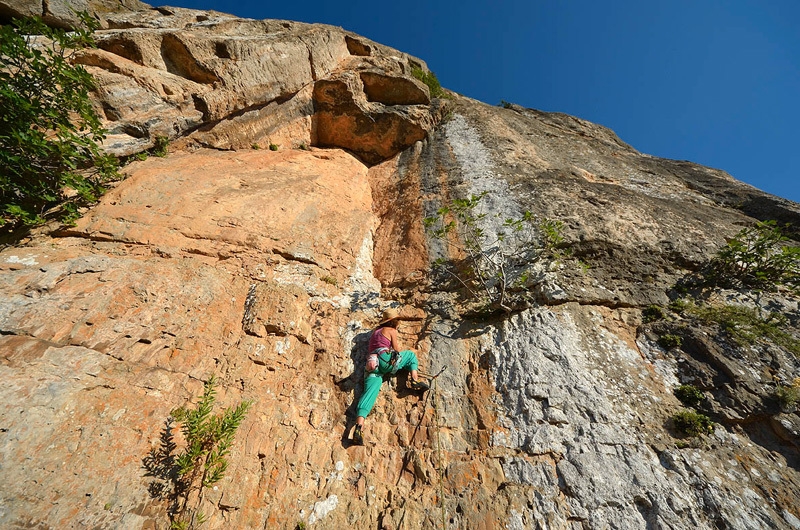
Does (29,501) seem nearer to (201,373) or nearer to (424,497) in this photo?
(201,373)

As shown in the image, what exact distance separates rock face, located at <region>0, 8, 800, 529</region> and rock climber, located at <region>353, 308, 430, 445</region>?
0.86 feet

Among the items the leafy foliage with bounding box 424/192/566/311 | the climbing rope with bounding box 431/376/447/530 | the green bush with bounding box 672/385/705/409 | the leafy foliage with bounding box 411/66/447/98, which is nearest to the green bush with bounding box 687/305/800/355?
the green bush with bounding box 672/385/705/409

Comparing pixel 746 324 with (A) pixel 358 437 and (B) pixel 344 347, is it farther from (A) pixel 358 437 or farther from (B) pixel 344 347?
(B) pixel 344 347

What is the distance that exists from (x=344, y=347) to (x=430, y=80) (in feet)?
→ 45.2

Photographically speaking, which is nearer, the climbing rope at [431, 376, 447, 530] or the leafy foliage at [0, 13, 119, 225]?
the climbing rope at [431, 376, 447, 530]

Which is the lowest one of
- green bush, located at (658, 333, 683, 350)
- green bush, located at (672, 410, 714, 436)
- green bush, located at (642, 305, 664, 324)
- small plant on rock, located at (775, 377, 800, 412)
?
green bush, located at (672, 410, 714, 436)

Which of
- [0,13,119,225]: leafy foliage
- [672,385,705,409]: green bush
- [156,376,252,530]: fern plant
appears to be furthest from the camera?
[0,13,119,225]: leafy foliage

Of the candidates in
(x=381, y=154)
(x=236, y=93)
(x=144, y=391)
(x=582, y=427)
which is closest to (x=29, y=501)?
(x=144, y=391)

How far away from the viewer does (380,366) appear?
16.9 feet

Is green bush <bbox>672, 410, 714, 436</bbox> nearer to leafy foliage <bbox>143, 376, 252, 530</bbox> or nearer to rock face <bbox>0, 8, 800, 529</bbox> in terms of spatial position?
rock face <bbox>0, 8, 800, 529</bbox>

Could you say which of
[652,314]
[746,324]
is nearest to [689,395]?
[652,314]

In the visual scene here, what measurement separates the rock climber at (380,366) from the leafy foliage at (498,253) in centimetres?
173

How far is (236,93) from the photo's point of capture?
362 inches

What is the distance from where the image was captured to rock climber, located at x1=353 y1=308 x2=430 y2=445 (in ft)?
15.6
